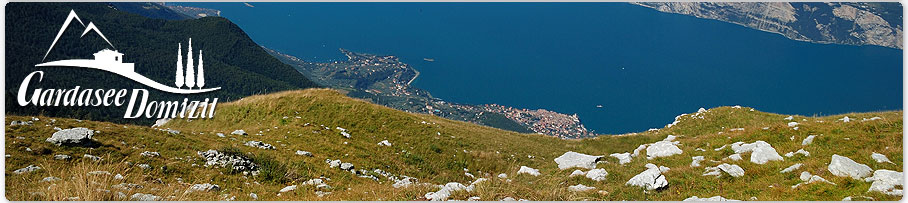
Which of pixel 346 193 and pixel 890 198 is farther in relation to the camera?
pixel 346 193

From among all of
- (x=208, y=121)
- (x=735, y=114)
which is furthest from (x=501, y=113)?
(x=208, y=121)

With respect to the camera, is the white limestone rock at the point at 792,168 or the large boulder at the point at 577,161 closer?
the white limestone rock at the point at 792,168

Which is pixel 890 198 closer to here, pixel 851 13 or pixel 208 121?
pixel 208 121

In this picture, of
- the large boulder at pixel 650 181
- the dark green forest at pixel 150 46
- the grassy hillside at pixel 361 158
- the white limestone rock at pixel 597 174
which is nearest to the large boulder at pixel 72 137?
the grassy hillside at pixel 361 158

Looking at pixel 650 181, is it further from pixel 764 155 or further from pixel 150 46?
pixel 150 46

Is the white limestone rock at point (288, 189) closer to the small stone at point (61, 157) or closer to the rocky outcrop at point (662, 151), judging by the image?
the small stone at point (61, 157)

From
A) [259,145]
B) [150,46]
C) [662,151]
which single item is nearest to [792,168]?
[662,151]
